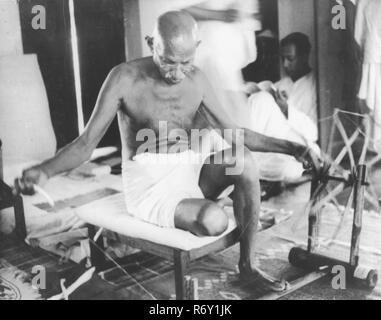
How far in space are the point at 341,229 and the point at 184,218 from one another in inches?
39.4

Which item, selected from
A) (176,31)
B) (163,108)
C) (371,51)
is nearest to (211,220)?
(163,108)

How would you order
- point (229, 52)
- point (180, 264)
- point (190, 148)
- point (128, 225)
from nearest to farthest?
point (180, 264), point (128, 225), point (190, 148), point (229, 52)

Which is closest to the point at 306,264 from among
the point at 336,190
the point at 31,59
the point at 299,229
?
the point at 299,229

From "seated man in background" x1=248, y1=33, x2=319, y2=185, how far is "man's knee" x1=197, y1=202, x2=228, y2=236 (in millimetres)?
617

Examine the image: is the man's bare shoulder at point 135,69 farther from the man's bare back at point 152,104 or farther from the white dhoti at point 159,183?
the white dhoti at point 159,183

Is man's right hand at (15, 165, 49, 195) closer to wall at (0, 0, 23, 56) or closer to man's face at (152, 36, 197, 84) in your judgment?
wall at (0, 0, 23, 56)

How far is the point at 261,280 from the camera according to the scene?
2.44 m

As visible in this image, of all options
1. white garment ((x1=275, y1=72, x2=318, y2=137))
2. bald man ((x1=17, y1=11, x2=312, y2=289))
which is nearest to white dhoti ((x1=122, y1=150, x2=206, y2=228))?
bald man ((x1=17, y1=11, x2=312, y2=289))

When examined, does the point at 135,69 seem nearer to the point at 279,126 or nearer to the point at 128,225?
the point at 128,225

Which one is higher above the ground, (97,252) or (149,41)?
(149,41)

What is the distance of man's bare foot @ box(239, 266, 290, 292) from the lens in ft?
7.94

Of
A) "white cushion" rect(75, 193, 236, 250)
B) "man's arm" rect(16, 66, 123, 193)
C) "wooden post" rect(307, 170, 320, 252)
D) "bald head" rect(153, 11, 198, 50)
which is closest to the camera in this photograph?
"white cushion" rect(75, 193, 236, 250)

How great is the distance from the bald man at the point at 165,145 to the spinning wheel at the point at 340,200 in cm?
31

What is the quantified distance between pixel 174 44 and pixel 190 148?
55 centimetres
